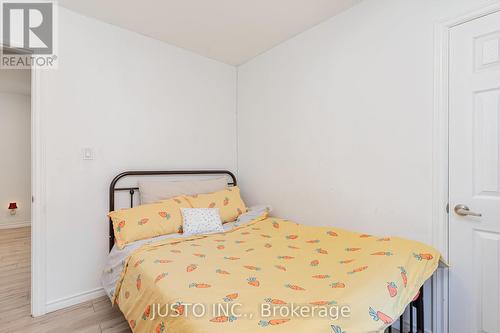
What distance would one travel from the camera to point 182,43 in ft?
8.86

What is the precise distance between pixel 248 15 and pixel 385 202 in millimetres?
1918

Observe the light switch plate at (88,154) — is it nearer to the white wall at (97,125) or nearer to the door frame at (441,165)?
the white wall at (97,125)

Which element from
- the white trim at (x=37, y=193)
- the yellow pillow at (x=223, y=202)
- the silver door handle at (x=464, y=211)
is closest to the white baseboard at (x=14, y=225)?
the white trim at (x=37, y=193)

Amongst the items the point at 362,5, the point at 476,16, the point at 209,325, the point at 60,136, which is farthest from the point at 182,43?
the point at 209,325

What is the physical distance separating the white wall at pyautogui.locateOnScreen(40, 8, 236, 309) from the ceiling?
0.18 m

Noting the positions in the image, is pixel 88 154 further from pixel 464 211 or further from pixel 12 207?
pixel 12 207

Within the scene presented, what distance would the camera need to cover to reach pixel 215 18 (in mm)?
2254

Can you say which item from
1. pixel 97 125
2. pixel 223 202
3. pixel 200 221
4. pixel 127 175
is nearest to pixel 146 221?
pixel 200 221

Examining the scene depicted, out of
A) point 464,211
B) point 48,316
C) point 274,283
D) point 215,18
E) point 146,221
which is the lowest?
point 48,316

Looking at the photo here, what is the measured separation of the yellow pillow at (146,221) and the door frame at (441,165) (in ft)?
6.27

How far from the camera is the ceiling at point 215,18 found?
2047 mm

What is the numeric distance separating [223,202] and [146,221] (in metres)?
0.76

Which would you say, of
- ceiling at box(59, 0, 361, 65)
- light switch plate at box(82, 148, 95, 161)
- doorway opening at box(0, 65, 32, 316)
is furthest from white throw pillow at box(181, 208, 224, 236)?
doorway opening at box(0, 65, 32, 316)

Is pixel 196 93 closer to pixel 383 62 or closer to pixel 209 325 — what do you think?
pixel 383 62
